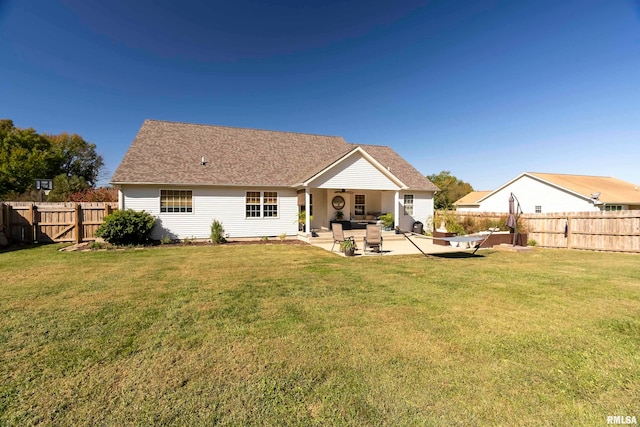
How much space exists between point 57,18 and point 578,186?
40054 millimetres

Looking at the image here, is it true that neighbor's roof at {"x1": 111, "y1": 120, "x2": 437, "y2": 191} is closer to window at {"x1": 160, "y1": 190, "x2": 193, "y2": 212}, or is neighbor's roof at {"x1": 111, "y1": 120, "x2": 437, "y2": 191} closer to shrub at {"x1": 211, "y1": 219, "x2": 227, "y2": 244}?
window at {"x1": 160, "y1": 190, "x2": 193, "y2": 212}

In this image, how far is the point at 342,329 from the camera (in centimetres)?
425

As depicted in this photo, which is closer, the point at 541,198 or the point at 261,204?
the point at 261,204

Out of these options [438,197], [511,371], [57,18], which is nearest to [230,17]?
[57,18]

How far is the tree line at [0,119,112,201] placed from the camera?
33603 millimetres

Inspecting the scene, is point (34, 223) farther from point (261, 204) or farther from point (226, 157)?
point (261, 204)

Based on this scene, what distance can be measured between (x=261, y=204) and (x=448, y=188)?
51204 mm

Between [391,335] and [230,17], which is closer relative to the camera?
[391,335]

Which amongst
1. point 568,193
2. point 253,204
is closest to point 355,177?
point 253,204

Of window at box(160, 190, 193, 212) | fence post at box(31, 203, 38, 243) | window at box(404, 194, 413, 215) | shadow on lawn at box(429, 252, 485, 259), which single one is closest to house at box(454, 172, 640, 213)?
window at box(404, 194, 413, 215)

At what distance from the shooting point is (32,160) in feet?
127

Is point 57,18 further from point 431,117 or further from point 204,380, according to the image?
point 431,117

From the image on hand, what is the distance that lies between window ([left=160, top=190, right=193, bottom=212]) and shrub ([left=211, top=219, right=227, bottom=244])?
5.05 ft

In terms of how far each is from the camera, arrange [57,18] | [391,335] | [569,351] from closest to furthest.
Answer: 1. [569,351]
2. [391,335]
3. [57,18]
